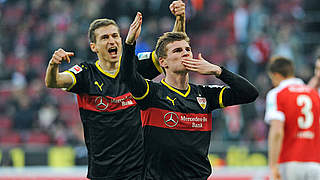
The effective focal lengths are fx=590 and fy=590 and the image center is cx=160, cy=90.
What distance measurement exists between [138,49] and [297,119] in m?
7.13

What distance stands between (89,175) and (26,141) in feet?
26.0

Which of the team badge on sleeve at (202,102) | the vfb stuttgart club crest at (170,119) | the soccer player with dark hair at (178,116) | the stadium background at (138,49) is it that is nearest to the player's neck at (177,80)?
the soccer player with dark hair at (178,116)

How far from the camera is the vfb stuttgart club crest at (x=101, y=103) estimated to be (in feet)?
19.9

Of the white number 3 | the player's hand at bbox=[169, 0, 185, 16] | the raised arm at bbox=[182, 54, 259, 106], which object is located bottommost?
the white number 3

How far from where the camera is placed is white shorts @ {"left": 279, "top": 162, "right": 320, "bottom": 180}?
24.5 ft

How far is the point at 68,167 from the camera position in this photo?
41.4 ft

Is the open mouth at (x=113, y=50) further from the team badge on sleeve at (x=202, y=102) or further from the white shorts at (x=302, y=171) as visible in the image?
the white shorts at (x=302, y=171)

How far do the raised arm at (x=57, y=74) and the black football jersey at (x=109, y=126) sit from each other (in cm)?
11

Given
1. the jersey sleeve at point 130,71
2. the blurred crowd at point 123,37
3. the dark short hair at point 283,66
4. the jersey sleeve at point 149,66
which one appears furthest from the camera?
the blurred crowd at point 123,37

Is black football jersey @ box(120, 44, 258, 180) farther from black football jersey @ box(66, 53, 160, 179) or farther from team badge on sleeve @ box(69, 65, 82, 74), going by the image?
team badge on sleeve @ box(69, 65, 82, 74)

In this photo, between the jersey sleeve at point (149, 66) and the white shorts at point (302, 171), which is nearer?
the jersey sleeve at point (149, 66)

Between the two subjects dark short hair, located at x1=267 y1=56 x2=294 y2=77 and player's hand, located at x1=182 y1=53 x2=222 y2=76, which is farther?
dark short hair, located at x1=267 y1=56 x2=294 y2=77

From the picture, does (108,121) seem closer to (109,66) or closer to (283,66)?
(109,66)

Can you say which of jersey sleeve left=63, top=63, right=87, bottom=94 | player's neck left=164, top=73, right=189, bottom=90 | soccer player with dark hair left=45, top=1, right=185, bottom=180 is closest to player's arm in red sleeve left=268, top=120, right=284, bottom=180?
soccer player with dark hair left=45, top=1, right=185, bottom=180
